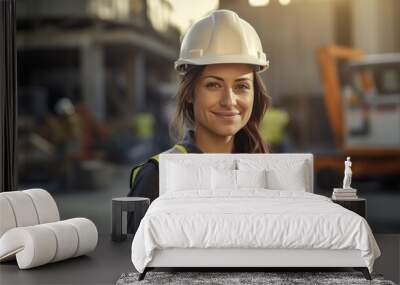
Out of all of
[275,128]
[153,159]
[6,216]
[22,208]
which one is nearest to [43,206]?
[22,208]

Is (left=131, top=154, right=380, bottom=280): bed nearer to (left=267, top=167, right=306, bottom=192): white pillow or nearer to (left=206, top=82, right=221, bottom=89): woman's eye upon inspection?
(left=267, top=167, right=306, bottom=192): white pillow

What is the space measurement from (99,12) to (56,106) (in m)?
1.01

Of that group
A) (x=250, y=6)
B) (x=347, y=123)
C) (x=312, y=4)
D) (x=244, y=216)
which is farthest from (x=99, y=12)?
(x=244, y=216)

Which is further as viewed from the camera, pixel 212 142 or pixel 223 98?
pixel 212 142

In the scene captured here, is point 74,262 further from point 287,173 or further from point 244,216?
point 287,173

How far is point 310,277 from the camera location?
403cm

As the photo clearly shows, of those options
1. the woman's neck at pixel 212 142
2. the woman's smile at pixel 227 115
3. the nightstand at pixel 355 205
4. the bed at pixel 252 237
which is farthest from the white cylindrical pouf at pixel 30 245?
the nightstand at pixel 355 205

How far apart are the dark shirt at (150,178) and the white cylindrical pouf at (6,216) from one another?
142cm

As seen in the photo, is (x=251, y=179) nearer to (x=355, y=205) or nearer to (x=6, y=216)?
(x=355, y=205)

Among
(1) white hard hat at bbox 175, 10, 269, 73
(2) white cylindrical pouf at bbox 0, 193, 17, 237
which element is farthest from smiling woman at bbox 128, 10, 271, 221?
(2) white cylindrical pouf at bbox 0, 193, 17, 237

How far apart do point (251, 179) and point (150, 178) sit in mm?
1112

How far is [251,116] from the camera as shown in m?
5.99

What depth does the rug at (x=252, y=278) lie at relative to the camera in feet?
12.8

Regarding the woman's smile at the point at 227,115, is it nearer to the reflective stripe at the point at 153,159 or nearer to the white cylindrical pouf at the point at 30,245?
the reflective stripe at the point at 153,159
